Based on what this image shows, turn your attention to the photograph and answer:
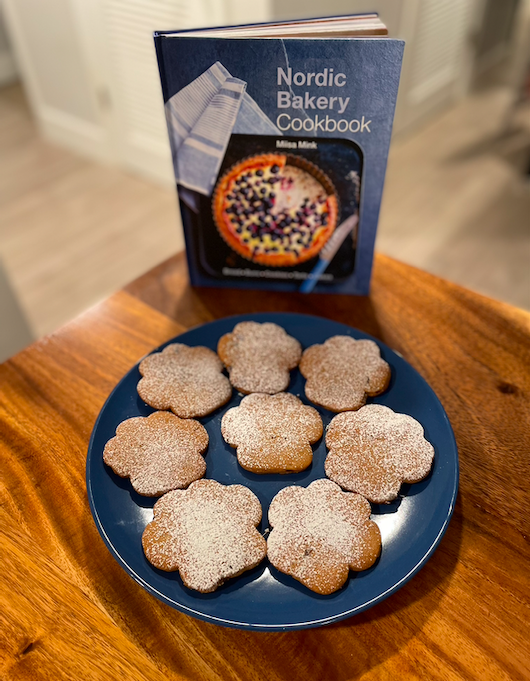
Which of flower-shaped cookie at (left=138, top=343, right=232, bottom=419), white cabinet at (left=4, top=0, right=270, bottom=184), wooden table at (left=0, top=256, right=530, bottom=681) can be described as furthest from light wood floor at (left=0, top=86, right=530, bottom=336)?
flower-shaped cookie at (left=138, top=343, right=232, bottom=419)

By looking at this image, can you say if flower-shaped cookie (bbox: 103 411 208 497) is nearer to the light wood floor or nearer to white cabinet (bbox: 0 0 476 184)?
the light wood floor

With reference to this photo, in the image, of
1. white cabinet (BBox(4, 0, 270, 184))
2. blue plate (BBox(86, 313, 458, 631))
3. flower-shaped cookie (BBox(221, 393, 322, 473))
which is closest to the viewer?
blue plate (BBox(86, 313, 458, 631))

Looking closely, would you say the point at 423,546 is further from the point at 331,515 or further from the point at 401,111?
the point at 401,111

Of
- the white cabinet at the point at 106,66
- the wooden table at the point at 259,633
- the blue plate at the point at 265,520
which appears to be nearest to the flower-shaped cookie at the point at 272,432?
the blue plate at the point at 265,520

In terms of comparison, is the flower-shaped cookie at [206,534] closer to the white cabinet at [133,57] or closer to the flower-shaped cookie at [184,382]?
the flower-shaped cookie at [184,382]

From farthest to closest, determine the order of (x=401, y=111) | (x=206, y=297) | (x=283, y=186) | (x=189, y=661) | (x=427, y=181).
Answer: (x=401, y=111), (x=427, y=181), (x=206, y=297), (x=283, y=186), (x=189, y=661)

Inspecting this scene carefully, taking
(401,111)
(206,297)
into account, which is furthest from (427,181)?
(206,297)
